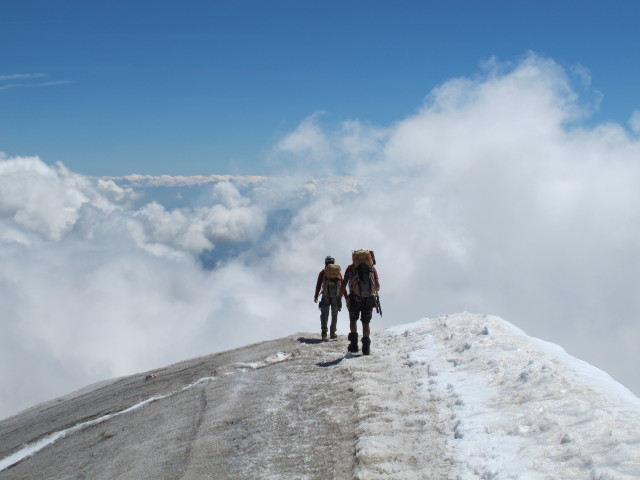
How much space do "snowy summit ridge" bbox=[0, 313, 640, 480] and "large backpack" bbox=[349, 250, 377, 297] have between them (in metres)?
2.01

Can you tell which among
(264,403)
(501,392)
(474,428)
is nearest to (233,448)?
(264,403)

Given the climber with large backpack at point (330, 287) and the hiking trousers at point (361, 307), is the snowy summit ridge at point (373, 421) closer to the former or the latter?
the hiking trousers at point (361, 307)

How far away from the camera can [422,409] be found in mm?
10398

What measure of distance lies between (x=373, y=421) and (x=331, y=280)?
996cm

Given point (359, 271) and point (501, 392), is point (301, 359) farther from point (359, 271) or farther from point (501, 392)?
point (501, 392)

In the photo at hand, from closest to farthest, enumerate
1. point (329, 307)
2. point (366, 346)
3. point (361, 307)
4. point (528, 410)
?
point (528, 410), point (366, 346), point (361, 307), point (329, 307)

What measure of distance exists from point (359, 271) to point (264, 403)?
17.0ft

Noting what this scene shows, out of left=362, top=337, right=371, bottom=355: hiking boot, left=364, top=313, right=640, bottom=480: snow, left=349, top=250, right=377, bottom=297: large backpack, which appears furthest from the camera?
left=362, top=337, right=371, bottom=355: hiking boot

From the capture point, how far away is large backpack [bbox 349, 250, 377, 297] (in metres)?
15.5

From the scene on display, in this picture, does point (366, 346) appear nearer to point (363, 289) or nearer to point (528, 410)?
point (363, 289)

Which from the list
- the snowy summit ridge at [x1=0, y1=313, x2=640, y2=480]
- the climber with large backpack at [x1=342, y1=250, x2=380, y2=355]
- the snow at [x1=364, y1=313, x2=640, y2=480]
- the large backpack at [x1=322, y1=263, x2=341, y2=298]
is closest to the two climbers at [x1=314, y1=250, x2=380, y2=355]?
the climber with large backpack at [x1=342, y1=250, x2=380, y2=355]

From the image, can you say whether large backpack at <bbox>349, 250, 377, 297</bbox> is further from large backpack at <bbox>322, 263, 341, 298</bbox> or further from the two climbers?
large backpack at <bbox>322, 263, 341, 298</bbox>

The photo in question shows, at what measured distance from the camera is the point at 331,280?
19.6 metres

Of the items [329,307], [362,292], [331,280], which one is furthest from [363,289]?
[329,307]
